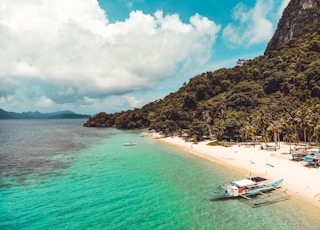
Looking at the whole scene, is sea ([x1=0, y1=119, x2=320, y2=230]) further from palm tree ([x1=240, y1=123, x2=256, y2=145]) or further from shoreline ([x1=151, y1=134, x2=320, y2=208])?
palm tree ([x1=240, y1=123, x2=256, y2=145])

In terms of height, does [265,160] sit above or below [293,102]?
below

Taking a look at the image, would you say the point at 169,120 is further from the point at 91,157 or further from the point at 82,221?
the point at 82,221

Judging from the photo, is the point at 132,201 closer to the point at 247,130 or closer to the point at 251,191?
the point at 251,191

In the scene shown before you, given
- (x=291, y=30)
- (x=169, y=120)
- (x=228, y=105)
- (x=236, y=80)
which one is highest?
(x=291, y=30)

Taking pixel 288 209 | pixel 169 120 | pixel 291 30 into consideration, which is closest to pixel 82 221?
pixel 288 209

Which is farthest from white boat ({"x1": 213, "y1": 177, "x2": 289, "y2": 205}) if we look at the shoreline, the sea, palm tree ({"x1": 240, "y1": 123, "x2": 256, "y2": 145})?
palm tree ({"x1": 240, "y1": 123, "x2": 256, "y2": 145})

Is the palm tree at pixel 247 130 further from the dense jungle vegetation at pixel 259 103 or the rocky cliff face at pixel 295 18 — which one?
the rocky cliff face at pixel 295 18

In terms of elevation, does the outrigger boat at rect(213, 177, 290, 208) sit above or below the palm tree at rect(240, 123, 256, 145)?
below
